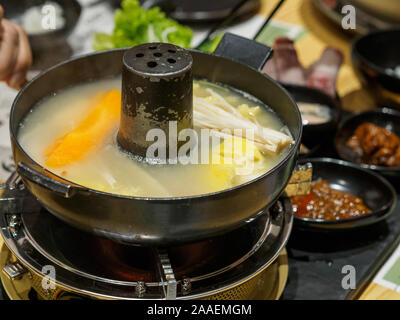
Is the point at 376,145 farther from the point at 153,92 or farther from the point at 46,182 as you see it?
the point at 46,182

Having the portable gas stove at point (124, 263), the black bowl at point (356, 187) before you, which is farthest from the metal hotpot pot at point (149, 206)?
the black bowl at point (356, 187)

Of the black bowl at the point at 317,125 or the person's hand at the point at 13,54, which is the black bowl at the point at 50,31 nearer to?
the person's hand at the point at 13,54

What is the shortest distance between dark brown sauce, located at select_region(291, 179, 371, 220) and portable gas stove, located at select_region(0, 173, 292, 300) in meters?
0.29

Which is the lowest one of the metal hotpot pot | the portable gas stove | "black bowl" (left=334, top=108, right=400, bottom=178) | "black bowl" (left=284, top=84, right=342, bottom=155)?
"black bowl" (left=334, top=108, right=400, bottom=178)

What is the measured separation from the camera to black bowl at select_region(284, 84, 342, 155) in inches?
96.4

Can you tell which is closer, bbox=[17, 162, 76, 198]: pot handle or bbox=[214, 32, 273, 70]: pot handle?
bbox=[17, 162, 76, 198]: pot handle

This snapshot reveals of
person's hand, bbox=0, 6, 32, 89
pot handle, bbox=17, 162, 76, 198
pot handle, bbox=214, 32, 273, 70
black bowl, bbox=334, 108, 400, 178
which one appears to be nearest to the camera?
pot handle, bbox=17, 162, 76, 198

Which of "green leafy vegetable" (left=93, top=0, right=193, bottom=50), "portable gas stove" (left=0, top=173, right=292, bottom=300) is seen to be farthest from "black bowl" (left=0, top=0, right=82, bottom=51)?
"portable gas stove" (left=0, top=173, right=292, bottom=300)

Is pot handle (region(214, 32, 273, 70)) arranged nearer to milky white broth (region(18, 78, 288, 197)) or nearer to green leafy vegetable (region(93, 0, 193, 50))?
milky white broth (region(18, 78, 288, 197))

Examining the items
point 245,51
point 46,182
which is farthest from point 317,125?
point 46,182

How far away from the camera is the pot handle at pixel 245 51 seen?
191 cm

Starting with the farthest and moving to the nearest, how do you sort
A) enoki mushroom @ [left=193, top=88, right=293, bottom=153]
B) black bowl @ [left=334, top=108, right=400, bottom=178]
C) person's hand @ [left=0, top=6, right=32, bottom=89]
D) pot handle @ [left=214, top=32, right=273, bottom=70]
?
black bowl @ [left=334, top=108, right=400, bottom=178] → person's hand @ [left=0, top=6, right=32, bottom=89] → pot handle @ [left=214, top=32, right=273, bottom=70] → enoki mushroom @ [left=193, top=88, right=293, bottom=153]

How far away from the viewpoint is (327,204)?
7.20ft
